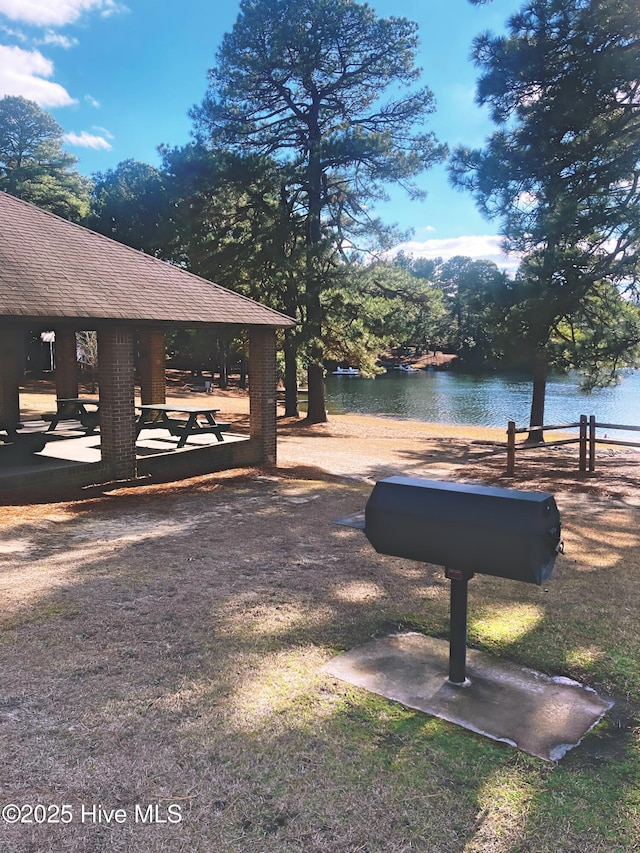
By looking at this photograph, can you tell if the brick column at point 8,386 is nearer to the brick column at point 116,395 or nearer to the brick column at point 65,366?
the brick column at point 65,366

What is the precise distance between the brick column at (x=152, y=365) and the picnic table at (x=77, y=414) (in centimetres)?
116

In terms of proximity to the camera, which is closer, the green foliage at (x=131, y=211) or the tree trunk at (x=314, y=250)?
the tree trunk at (x=314, y=250)

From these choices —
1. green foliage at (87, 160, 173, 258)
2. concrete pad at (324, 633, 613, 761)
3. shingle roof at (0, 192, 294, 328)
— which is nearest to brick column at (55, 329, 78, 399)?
shingle roof at (0, 192, 294, 328)

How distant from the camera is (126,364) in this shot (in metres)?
9.24

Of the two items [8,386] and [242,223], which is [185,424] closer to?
[8,386]

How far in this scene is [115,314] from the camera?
870cm

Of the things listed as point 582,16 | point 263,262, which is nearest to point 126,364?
point 582,16

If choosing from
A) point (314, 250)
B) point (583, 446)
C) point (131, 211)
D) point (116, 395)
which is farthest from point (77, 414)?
point (131, 211)

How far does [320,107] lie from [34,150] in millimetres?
27199

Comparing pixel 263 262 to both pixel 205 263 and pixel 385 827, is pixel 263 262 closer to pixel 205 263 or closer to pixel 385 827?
pixel 205 263

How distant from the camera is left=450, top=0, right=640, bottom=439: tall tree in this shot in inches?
396

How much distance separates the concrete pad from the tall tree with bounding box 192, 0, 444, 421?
15.8m

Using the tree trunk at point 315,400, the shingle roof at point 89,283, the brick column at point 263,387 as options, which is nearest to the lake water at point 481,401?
the tree trunk at point 315,400

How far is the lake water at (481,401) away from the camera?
30359 mm
